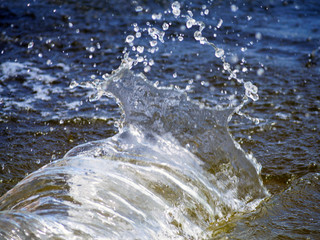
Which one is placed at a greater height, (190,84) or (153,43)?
(153,43)

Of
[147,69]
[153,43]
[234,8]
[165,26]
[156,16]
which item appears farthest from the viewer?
[234,8]

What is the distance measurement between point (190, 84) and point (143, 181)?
2.25 m

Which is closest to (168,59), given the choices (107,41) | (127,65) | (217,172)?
(107,41)

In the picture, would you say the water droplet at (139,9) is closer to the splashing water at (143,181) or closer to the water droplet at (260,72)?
the water droplet at (260,72)

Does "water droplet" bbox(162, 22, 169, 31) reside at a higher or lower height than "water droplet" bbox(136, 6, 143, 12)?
lower

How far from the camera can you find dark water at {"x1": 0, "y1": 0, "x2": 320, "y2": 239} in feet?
8.66

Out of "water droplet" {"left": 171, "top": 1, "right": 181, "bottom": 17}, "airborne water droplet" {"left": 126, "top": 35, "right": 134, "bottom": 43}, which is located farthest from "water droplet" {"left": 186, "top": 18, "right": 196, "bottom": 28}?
"airborne water droplet" {"left": 126, "top": 35, "right": 134, "bottom": 43}

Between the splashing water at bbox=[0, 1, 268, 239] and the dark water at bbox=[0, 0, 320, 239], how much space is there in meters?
0.02

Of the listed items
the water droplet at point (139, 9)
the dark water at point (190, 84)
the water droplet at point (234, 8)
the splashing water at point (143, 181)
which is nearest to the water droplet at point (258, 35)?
the dark water at point (190, 84)

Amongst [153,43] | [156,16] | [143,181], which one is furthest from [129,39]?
[143,181]

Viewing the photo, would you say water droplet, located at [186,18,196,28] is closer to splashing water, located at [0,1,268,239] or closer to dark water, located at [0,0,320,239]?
dark water, located at [0,0,320,239]

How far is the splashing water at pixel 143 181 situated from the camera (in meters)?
1.95

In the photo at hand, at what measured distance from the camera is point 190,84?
14.9ft

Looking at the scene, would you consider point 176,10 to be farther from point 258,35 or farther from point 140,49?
point 140,49
